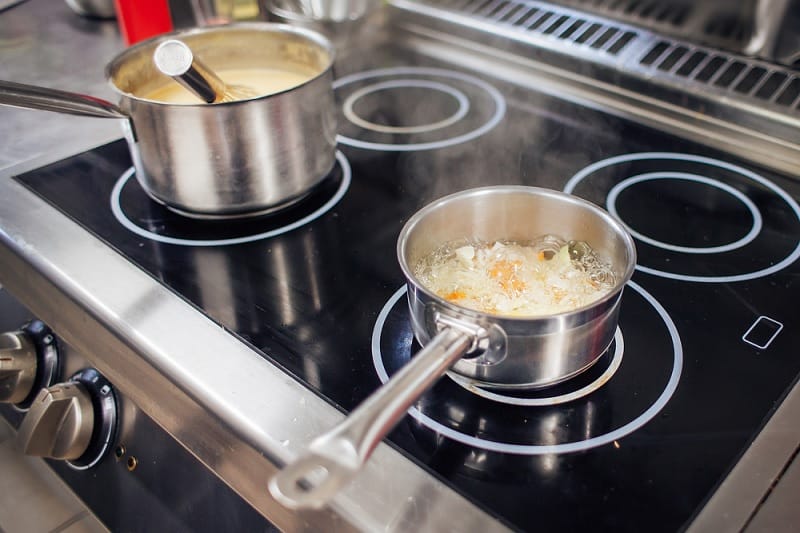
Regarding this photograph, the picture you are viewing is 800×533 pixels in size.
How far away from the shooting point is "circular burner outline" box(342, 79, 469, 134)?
919mm

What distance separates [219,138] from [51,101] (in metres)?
0.16

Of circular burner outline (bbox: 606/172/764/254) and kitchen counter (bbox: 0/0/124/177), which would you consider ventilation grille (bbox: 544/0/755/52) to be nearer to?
circular burner outline (bbox: 606/172/764/254)

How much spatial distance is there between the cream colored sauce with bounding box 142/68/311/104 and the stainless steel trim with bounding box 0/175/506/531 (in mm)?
189

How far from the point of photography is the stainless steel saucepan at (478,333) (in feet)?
1.16

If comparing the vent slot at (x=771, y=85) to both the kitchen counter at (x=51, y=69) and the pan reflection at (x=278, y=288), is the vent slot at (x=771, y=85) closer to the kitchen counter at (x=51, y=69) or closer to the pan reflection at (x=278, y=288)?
the pan reflection at (x=278, y=288)

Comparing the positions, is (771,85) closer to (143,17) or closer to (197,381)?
(197,381)

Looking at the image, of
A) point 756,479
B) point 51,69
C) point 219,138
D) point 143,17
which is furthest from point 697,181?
point 51,69

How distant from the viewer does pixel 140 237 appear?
72cm

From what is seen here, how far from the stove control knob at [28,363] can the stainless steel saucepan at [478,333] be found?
0.37 meters

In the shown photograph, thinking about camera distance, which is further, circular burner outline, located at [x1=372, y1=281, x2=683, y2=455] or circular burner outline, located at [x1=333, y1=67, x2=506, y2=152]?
circular burner outline, located at [x1=333, y1=67, x2=506, y2=152]

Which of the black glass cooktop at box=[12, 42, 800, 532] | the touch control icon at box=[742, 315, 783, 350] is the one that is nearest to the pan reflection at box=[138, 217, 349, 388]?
the black glass cooktop at box=[12, 42, 800, 532]

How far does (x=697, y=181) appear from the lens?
2.61 ft

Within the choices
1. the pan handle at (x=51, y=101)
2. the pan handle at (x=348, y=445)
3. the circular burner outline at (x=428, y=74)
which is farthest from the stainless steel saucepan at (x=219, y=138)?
the pan handle at (x=348, y=445)

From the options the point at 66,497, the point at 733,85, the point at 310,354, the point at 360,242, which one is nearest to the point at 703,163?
the point at 733,85
